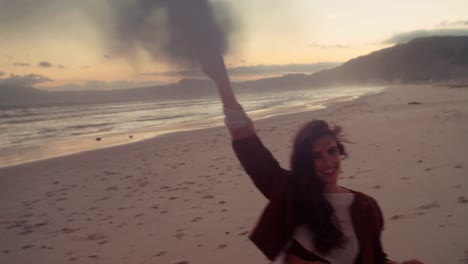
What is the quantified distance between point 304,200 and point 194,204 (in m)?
4.95

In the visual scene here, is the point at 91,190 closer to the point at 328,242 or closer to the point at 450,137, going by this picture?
the point at 328,242

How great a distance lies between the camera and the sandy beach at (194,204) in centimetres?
498

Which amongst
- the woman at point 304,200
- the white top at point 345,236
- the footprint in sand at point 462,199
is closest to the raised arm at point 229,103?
the woman at point 304,200

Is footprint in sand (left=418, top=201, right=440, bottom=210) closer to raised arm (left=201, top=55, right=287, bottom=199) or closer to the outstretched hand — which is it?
raised arm (left=201, top=55, right=287, bottom=199)

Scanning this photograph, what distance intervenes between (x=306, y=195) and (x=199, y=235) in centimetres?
347

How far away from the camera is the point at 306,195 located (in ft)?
7.91

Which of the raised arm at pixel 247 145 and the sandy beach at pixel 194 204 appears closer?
the raised arm at pixel 247 145

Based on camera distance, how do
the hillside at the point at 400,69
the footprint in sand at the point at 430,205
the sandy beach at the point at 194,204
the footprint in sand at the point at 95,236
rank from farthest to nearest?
the hillside at the point at 400,69 → the footprint in sand at the point at 95,236 → the footprint in sand at the point at 430,205 → the sandy beach at the point at 194,204

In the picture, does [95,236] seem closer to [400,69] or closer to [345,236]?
[345,236]

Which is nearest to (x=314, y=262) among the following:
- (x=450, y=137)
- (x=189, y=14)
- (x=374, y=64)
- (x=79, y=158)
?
(x=189, y=14)

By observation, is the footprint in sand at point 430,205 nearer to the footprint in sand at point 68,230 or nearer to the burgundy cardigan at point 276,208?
the burgundy cardigan at point 276,208

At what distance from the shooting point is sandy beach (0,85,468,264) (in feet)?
16.3

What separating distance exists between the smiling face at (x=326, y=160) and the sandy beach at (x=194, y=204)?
2.26m

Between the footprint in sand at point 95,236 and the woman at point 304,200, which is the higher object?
the woman at point 304,200
